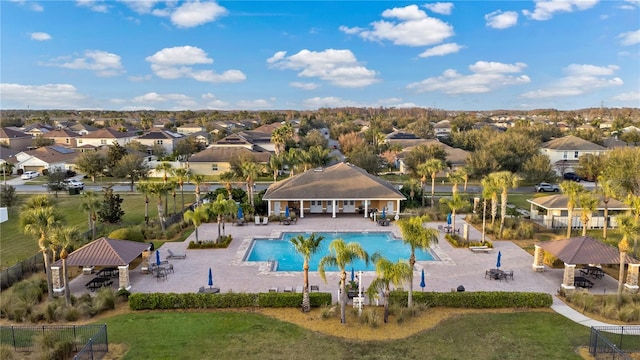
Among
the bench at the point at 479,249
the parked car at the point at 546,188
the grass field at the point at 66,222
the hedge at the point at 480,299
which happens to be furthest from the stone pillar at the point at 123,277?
the parked car at the point at 546,188

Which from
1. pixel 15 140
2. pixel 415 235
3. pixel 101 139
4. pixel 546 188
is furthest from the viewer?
pixel 101 139

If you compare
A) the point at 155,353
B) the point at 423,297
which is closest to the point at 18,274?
the point at 155,353

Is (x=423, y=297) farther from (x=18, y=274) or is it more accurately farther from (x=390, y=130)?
(x=390, y=130)

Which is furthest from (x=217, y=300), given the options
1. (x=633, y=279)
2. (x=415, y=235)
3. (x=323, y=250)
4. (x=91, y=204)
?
(x=633, y=279)

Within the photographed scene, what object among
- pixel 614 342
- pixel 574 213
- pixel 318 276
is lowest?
pixel 614 342

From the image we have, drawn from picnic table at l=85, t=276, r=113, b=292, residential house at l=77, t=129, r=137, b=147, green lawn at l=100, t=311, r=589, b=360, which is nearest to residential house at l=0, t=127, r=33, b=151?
residential house at l=77, t=129, r=137, b=147

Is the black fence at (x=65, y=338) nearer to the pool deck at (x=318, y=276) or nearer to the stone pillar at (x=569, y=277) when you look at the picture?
the pool deck at (x=318, y=276)

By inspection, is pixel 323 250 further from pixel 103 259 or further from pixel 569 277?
pixel 569 277

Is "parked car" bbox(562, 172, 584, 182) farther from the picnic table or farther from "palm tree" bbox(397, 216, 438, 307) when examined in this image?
the picnic table
